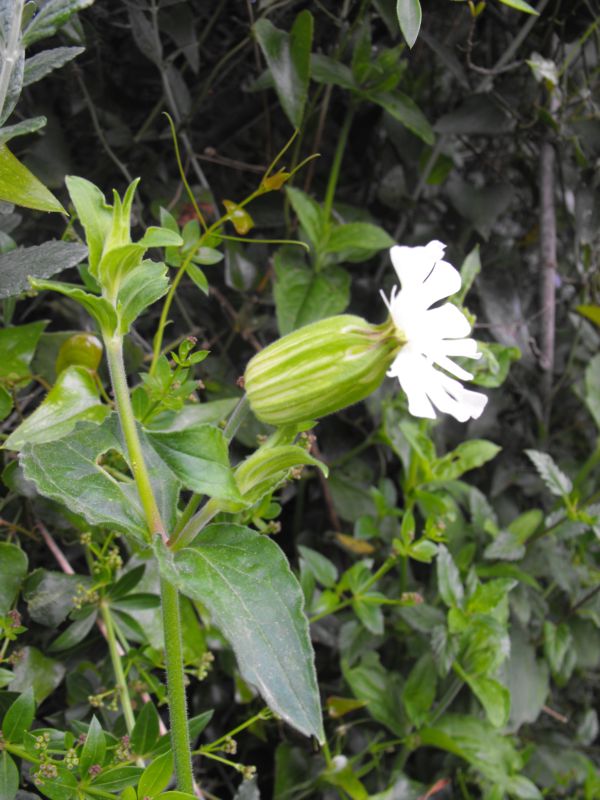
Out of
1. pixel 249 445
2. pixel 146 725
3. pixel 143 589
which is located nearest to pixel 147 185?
pixel 249 445

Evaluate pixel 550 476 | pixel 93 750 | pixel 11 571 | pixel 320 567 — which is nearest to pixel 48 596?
pixel 11 571

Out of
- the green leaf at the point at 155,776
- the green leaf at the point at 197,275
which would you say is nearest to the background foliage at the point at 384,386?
the green leaf at the point at 197,275

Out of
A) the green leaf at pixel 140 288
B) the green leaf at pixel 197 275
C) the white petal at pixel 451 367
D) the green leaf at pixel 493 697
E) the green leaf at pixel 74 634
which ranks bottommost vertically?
the green leaf at pixel 493 697

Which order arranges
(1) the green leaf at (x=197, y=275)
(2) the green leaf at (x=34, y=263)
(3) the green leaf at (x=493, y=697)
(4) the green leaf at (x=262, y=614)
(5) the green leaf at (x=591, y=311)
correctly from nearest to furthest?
(4) the green leaf at (x=262, y=614) < (2) the green leaf at (x=34, y=263) < (1) the green leaf at (x=197, y=275) < (3) the green leaf at (x=493, y=697) < (5) the green leaf at (x=591, y=311)

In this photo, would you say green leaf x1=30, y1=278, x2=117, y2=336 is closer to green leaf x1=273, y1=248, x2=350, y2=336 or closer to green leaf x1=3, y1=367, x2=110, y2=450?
green leaf x1=3, y1=367, x2=110, y2=450

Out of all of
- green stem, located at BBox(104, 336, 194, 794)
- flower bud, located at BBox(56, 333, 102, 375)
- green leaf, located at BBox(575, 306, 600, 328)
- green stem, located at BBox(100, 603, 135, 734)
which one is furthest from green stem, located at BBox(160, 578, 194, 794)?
green leaf, located at BBox(575, 306, 600, 328)

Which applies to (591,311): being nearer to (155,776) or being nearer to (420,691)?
(420,691)

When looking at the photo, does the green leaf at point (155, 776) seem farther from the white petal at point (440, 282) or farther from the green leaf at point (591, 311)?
the green leaf at point (591, 311)
